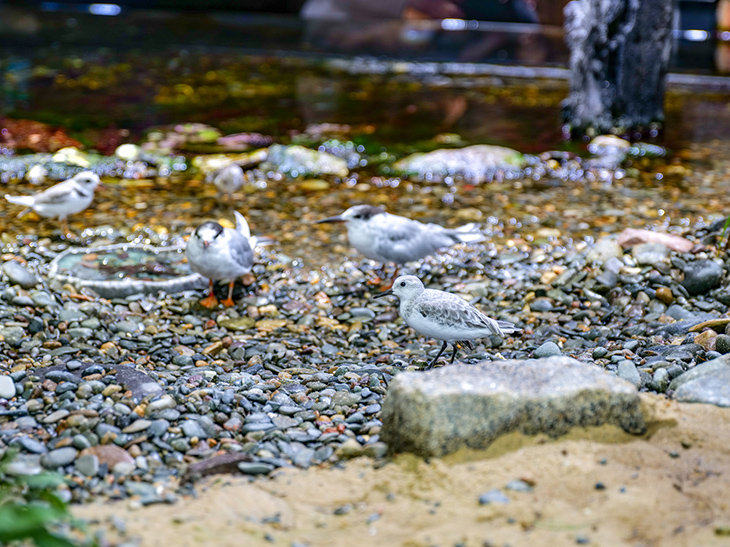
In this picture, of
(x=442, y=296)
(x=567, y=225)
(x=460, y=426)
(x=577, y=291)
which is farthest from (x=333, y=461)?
(x=567, y=225)

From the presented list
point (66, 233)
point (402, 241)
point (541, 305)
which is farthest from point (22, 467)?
point (66, 233)

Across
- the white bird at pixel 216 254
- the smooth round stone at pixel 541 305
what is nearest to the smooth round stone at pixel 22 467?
the white bird at pixel 216 254

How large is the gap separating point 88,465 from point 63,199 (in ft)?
13.9

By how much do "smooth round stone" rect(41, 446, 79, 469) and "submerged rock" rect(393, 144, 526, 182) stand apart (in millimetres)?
6551

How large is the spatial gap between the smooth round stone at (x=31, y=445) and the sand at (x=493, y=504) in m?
0.63

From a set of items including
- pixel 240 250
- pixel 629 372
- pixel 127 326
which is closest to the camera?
pixel 629 372

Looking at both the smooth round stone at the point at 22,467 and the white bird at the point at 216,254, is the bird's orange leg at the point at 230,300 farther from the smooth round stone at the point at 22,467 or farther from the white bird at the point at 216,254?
the smooth round stone at the point at 22,467

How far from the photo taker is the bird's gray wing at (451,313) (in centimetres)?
467

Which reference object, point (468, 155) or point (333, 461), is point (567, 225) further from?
point (333, 461)

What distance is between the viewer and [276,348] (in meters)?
5.46

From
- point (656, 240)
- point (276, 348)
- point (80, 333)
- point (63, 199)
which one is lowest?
point (276, 348)

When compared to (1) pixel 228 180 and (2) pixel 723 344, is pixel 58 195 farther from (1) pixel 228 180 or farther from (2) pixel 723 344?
(2) pixel 723 344

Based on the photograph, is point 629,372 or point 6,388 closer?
point 6,388

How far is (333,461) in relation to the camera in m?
3.69
